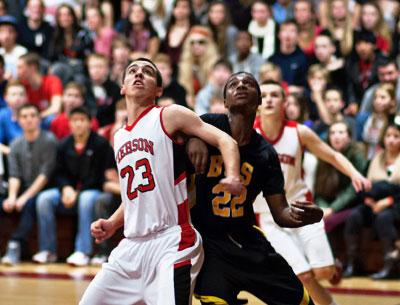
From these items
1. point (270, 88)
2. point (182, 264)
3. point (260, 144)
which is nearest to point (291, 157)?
point (270, 88)

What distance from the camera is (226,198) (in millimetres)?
5336

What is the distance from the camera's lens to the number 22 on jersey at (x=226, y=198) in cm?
532

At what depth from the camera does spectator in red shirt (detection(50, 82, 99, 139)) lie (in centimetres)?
1134

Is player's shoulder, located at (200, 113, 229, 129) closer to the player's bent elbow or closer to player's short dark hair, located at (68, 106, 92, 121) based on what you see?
the player's bent elbow

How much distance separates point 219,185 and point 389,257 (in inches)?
176

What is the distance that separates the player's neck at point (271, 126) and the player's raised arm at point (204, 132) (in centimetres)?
209

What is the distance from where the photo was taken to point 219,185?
5.32m

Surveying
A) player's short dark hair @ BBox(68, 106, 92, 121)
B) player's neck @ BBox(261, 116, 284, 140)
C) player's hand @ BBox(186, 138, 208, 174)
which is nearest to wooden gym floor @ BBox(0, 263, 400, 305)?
player's neck @ BBox(261, 116, 284, 140)

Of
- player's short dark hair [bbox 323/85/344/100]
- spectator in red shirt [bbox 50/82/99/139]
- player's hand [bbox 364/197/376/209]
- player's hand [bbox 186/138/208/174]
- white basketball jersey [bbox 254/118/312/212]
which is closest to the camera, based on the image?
player's hand [bbox 186/138/208/174]

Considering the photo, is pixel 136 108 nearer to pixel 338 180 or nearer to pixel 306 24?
pixel 338 180

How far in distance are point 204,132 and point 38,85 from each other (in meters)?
7.39

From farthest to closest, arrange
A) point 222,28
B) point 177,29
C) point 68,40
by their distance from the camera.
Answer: point 68,40 < point 177,29 < point 222,28

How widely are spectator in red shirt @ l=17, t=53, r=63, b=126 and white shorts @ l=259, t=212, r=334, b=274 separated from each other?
5.33m

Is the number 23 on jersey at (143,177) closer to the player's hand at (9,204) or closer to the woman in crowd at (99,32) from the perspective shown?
the player's hand at (9,204)
